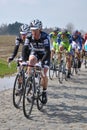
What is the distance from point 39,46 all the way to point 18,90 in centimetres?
124

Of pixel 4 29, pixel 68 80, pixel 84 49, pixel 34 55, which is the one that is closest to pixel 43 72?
pixel 34 55

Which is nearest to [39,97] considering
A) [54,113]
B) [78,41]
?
[54,113]

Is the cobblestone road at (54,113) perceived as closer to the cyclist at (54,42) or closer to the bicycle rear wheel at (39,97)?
the bicycle rear wheel at (39,97)

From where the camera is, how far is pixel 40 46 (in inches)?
443

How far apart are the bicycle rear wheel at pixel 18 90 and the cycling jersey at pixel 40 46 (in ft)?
2.06

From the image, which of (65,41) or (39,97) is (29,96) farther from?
(65,41)

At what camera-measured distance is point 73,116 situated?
10555 mm

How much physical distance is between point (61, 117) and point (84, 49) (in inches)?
541

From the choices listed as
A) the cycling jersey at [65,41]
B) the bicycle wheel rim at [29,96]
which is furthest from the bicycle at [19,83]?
the cycling jersey at [65,41]

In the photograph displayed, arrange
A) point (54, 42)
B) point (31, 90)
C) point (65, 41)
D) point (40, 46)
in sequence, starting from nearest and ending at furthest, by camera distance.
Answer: point (31, 90), point (40, 46), point (65, 41), point (54, 42)

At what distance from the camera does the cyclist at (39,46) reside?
10.7 meters

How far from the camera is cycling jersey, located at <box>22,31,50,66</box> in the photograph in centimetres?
1083

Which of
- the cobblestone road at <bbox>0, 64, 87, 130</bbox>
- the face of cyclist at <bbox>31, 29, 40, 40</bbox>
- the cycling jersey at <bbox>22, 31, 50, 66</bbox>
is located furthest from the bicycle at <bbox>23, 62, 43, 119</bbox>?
the face of cyclist at <bbox>31, 29, 40, 40</bbox>

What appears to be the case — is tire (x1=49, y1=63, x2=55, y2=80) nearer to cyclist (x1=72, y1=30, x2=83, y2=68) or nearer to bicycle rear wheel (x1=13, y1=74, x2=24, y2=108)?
cyclist (x1=72, y1=30, x2=83, y2=68)
